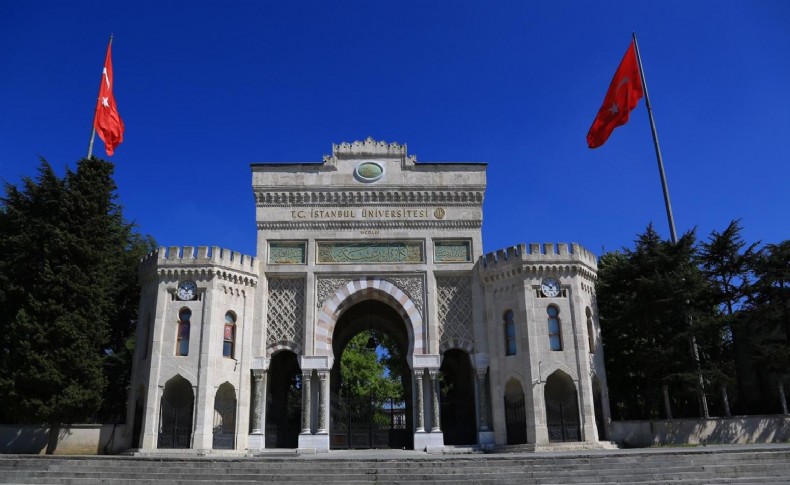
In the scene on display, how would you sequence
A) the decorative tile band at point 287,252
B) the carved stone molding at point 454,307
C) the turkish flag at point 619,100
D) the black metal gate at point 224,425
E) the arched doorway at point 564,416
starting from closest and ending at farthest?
the arched doorway at point 564,416
the black metal gate at point 224,425
the carved stone molding at point 454,307
the decorative tile band at point 287,252
the turkish flag at point 619,100

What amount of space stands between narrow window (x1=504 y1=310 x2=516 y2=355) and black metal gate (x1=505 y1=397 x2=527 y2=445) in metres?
1.84

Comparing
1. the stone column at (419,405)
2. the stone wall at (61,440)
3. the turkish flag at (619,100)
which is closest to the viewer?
the stone wall at (61,440)

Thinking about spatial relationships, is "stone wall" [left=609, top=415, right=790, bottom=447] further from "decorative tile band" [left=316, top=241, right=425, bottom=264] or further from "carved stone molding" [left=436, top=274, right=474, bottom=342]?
"decorative tile band" [left=316, top=241, right=425, bottom=264]

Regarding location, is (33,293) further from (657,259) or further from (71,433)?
(657,259)

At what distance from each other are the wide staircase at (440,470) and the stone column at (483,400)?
295 inches

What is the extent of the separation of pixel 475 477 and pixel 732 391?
1458 centimetres

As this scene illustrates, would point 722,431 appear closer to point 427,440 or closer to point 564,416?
point 564,416

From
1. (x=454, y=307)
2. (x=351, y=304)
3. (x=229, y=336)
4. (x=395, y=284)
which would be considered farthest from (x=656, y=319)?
(x=229, y=336)

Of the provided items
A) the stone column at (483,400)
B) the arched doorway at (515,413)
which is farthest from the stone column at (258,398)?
the arched doorway at (515,413)

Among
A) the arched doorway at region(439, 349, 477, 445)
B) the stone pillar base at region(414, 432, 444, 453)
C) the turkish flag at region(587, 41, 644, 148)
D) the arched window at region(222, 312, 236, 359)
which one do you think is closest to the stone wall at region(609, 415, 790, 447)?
the arched doorway at region(439, 349, 477, 445)

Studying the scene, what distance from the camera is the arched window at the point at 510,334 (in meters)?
23.5

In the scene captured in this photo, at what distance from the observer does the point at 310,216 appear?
25.4m

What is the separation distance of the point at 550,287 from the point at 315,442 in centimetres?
1047

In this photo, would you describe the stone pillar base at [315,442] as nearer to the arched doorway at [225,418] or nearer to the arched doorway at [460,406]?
the arched doorway at [225,418]
